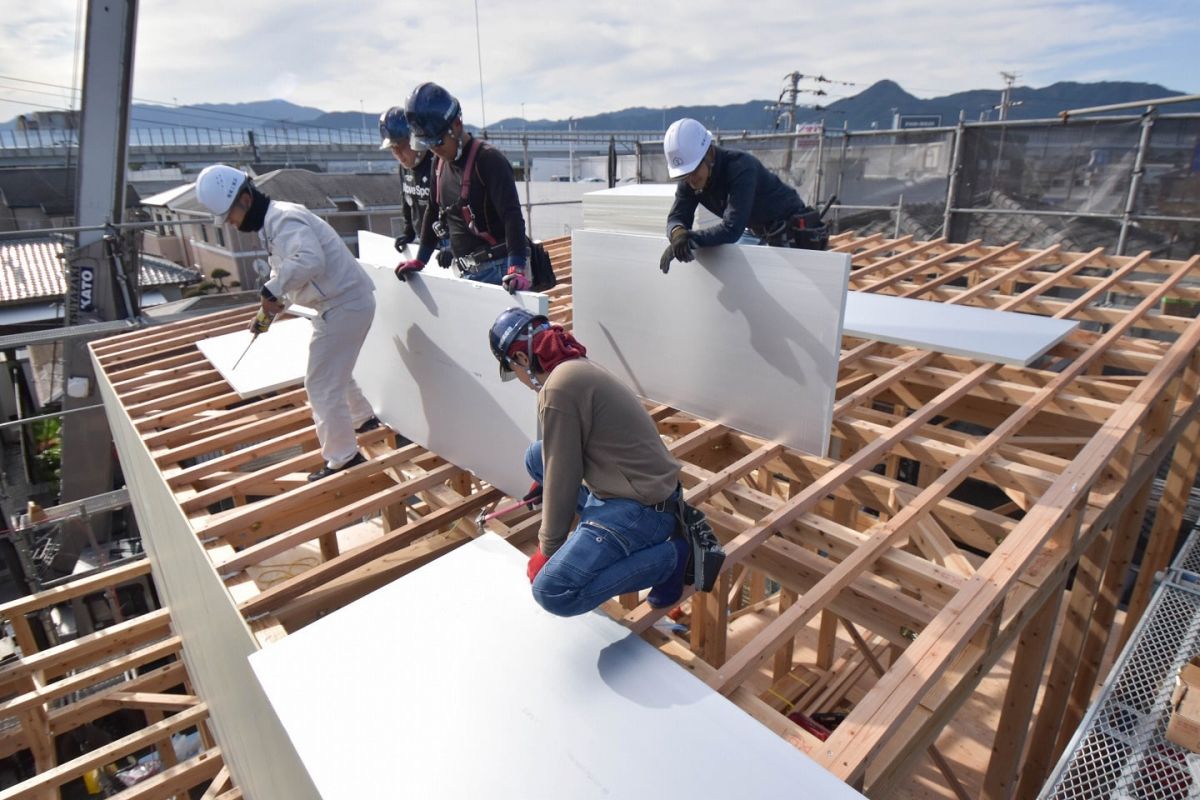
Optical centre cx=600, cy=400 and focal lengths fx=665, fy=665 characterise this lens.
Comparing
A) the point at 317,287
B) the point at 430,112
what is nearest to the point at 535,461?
the point at 317,287

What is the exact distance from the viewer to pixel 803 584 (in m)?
3.10

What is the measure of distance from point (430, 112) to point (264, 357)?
295 cm

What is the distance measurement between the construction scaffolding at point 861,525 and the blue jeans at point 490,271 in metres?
1.15

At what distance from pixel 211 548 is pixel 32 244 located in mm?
21078

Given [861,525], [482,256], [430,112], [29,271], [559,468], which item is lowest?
[861,525]

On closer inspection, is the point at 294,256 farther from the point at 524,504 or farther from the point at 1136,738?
the point at 1136,738

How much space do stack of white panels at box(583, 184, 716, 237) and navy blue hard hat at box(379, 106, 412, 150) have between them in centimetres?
164

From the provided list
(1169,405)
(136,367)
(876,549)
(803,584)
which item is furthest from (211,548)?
(1169,405)

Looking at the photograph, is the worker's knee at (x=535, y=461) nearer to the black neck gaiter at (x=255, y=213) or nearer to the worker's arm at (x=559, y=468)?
the worker's arm at (x=559, y=468)

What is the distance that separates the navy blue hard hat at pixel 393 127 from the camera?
4.10 meters

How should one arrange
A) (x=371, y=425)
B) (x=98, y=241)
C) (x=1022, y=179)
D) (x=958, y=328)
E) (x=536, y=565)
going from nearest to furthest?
(x=536, y=565) < (x=371, y=425) < (x=958, y=328) < (x=98, y=241) < (x=1022, y=179)

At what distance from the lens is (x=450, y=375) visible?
3.79m

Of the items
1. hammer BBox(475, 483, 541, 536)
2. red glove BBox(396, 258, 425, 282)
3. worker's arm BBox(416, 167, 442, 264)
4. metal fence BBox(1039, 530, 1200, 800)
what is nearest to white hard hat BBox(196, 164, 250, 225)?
red glove BBox(396, 258, 425, 282)

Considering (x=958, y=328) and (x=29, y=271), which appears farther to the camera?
(x=29, y=271)
